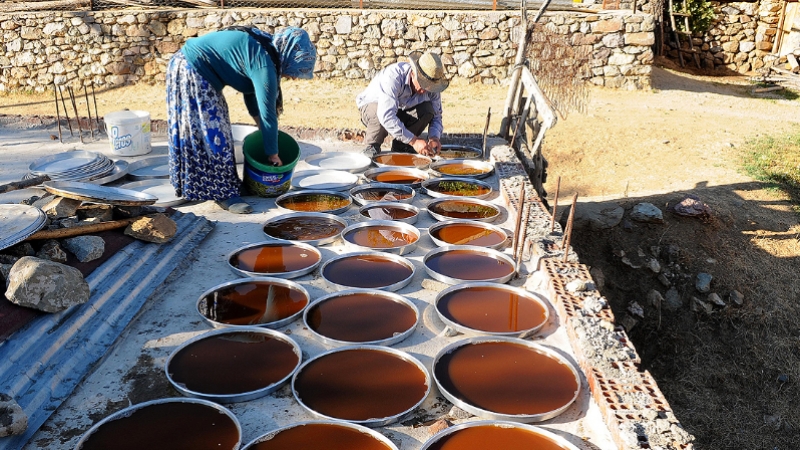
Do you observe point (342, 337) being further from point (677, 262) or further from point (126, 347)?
point (677, 262)

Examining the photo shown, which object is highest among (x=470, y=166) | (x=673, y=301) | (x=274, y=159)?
(x=274, y=159)

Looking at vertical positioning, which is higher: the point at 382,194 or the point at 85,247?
the point at 85,247

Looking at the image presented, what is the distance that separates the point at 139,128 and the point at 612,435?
15.6 ft

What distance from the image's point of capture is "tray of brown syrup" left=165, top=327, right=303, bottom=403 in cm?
227

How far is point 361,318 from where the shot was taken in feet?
9.21

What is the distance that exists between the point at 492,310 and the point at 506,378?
21.5 inches

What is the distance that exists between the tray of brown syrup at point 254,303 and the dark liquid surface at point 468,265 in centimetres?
80

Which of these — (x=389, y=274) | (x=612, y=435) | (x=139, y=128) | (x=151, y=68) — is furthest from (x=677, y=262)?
(x=151, y=68)

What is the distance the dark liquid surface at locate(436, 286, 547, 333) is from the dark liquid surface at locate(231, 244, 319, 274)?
87cm

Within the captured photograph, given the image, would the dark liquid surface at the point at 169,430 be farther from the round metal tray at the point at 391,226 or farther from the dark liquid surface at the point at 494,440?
the round metal tray at the point at 391,226

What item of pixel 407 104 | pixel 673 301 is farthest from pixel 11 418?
pixel 673 301

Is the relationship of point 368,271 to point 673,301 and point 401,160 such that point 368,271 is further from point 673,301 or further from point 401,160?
point 673,301

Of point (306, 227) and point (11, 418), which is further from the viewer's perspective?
point (306, 227)

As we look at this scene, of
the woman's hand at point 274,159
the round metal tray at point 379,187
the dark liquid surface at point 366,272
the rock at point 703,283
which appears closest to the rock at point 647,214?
the rock at point 703,283
